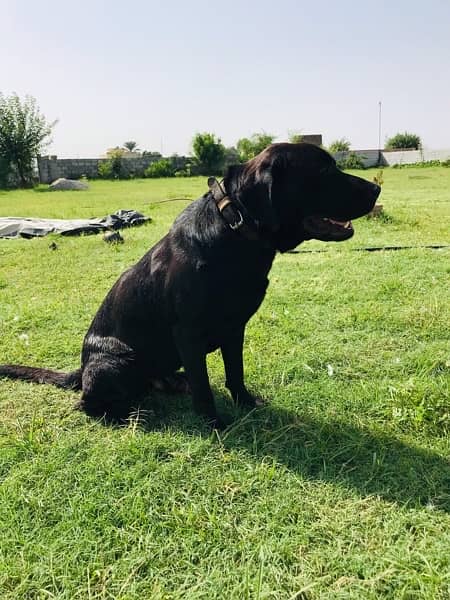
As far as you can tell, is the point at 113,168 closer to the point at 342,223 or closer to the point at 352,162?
the point at 352,162

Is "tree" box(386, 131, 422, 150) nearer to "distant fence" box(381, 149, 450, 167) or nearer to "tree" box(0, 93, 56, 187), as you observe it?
"distant fence" box(381, 149, 450, 167)

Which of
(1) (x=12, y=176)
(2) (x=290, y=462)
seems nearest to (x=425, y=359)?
(2) (x=290, y=462)

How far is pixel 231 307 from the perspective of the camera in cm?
Answer: 232

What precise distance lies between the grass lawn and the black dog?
26 centimetres

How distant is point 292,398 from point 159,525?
1.18 meters

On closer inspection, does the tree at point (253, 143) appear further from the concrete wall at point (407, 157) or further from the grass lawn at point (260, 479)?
the grass lawn at point (260, 479)

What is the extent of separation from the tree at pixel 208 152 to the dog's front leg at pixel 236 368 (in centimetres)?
3263

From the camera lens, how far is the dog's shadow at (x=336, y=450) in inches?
80.4

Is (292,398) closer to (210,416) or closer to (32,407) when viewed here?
(210,416)

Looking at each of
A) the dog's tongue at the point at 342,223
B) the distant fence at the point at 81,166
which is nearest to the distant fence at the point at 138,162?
the distant fence at the point at 81,166

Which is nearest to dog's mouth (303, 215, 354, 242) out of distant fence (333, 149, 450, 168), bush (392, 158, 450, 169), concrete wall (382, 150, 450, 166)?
bush (392, 158, 450, 169)

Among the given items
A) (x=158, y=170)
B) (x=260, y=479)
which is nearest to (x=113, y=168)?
(x=158, y=170)

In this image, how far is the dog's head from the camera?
2.25m

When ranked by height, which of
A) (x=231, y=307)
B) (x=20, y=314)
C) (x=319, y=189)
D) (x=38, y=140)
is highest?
(x=38, y=140)
